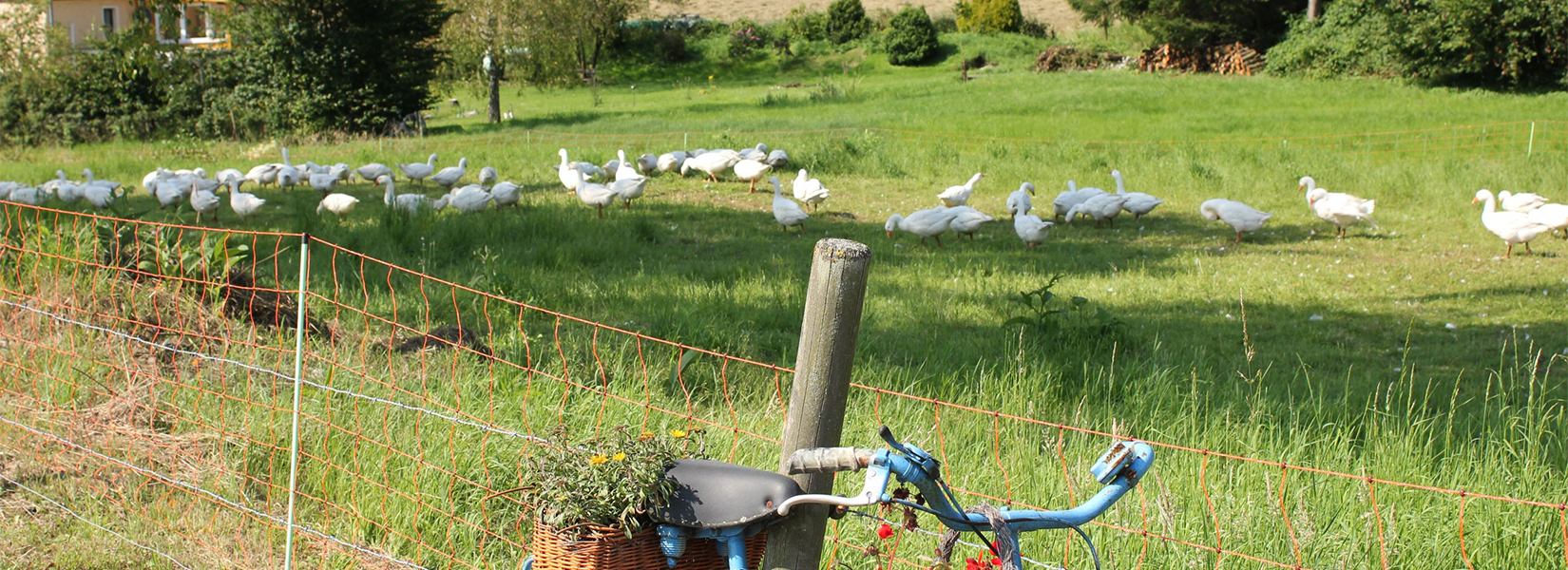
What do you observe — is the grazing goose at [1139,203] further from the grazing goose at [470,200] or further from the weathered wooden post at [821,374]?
the weathered wooden post at [821,374]

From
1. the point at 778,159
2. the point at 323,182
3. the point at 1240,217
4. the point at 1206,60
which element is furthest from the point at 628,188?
the point at 1206,60

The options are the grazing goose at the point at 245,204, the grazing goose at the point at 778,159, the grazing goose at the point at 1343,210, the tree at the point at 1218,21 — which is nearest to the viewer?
the grazing goose at the point at 1343,210

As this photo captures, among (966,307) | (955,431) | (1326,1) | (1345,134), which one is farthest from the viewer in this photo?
(1326,1)

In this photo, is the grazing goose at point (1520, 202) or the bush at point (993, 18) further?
the bush at point (993, 18)

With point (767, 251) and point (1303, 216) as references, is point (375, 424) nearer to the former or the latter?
point (767, 251)

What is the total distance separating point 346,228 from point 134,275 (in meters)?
4.09

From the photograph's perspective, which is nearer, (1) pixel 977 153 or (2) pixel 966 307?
(2) pixel 966 307

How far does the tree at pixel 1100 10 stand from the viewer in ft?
140

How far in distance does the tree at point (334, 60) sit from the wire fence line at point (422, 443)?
21187 mm

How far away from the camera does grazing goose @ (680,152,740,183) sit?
15.6 m

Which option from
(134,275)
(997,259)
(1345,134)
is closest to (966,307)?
(997,259)

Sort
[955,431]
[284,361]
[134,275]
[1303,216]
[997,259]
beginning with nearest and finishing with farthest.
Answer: [955,431]
[284,361]
[134,275]
[997,259]
[1303,216]

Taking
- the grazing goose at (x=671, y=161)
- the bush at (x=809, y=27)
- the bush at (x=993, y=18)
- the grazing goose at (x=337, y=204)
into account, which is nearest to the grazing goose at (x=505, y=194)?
the grazing goose at (x=337, y=204)

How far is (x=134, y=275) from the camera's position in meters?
6.37
